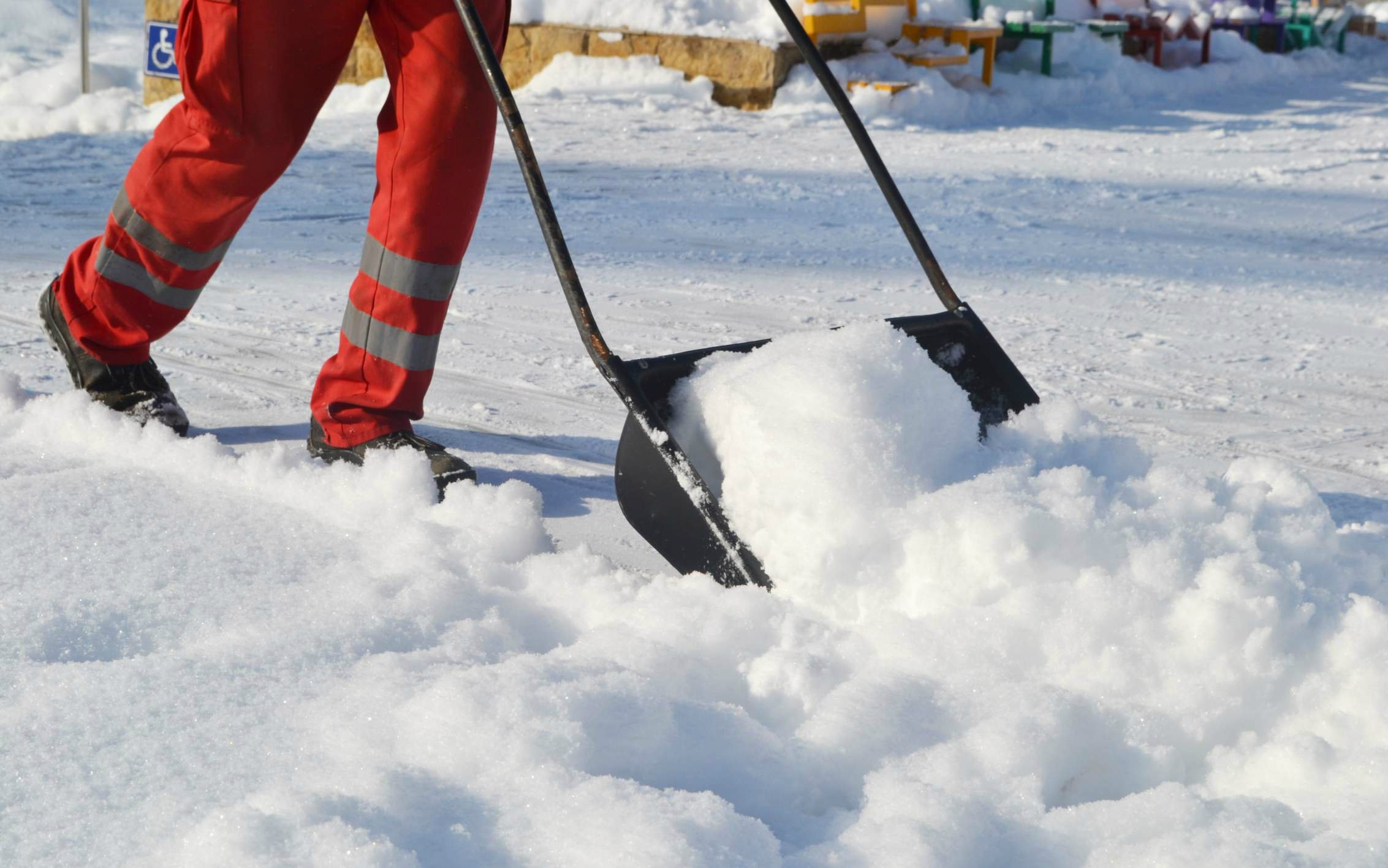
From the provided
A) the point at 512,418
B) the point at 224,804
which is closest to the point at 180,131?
the point at 512,418

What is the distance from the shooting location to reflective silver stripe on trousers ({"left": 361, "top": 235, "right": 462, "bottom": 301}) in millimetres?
2035

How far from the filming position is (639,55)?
25.4ft

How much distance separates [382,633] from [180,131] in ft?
3.26

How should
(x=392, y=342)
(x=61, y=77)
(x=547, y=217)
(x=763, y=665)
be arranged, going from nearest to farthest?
1. (x=763, y=665)
2. (x=547, y=217)
3. (x=392, y=342)
4. (x=61, y=77)

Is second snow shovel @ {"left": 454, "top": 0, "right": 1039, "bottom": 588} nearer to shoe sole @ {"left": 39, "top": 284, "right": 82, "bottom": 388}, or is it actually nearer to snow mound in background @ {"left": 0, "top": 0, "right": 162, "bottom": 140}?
shoe sole @ {"left": 39, "top": 284, "right": 82, "bottom": 388}

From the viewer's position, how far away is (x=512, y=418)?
2.48 m

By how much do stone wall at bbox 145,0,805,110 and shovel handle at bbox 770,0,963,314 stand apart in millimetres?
5410

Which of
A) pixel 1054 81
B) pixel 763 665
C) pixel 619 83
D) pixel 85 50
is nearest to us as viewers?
pixel 763 665

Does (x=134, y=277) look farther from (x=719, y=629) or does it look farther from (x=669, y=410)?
(x=719, y=629)

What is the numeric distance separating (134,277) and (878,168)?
1.24m

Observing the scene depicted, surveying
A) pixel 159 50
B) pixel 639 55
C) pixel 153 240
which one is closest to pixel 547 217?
pixel 153 240

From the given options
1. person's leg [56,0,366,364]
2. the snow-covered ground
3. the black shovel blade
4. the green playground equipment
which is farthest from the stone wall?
the black shovel blade

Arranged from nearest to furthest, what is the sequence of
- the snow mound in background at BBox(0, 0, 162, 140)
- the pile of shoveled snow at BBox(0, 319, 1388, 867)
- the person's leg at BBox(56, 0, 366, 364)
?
the pile of shoveled snow at BBox(0, 319, 1388, 867), the person's leg at BBox(56, 0, 366, 364), the snow mound in background at BBox(0, 0, 162, 140)

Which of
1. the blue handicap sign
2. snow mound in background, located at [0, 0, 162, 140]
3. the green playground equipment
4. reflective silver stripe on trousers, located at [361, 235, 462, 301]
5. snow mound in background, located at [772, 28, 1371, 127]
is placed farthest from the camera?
the green playground equipment
